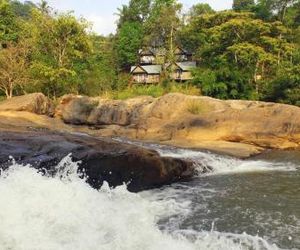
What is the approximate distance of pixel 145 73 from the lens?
157ft

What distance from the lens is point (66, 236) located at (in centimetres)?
623

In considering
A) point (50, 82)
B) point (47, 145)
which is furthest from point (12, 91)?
point (47, 145)

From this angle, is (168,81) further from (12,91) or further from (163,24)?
(12,91)

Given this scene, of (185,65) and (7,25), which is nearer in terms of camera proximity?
(7,25)

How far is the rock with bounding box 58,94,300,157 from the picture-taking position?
2145cm

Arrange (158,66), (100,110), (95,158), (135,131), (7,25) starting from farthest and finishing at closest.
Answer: (158,66) → (7,25) → (100,110) → (135,131) → (95,158)

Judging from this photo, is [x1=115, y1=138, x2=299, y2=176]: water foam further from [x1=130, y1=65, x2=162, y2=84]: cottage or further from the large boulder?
[x1=130, y1=65, x2=162, y2=84]: cottage

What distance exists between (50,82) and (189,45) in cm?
1890

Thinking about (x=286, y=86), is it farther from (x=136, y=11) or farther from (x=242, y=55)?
(x=136, y=11)

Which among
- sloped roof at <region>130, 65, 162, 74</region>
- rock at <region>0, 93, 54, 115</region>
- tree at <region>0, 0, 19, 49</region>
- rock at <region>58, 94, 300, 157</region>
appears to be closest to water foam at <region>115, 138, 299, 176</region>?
rock at <region>58, 94, 300, 157</region>

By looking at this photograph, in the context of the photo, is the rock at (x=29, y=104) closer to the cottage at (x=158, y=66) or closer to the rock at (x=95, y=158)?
the cottage at (x=158, y=66)

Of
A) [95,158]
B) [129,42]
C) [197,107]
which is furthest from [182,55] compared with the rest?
[95,158]

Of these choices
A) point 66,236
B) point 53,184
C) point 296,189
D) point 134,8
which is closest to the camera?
point 66,236

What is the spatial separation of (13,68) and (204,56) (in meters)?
16.3
